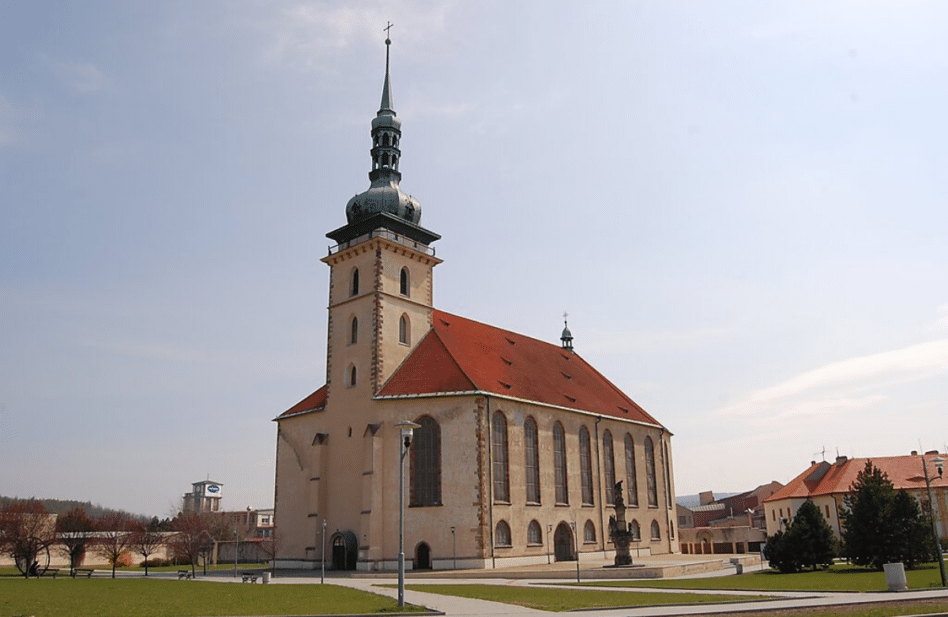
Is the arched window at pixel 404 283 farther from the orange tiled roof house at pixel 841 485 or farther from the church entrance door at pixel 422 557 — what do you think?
the orange tiled roof house at pixel 841 485

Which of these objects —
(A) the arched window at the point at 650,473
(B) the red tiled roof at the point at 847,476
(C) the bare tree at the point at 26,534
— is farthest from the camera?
(B) the red tiled roof at the point at 847,476

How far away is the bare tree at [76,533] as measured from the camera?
58.3m

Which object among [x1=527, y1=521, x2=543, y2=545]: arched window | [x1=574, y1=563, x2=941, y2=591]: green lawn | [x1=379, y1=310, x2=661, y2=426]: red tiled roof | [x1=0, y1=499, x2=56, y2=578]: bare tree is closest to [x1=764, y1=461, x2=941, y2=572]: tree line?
[x1=574, y1=563, x2=941, y2=591]: green lawn

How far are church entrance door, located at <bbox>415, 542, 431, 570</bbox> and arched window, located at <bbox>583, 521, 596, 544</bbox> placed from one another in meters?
12.3

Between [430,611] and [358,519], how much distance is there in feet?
92.2

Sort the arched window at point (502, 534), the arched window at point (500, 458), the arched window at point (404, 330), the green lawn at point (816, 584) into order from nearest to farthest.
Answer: the green lawn at point (816, 584)
the arched window at point (502, 534)
the arched window at point (500, 458)
the arched window at point (404, 330)

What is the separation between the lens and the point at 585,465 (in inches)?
2146

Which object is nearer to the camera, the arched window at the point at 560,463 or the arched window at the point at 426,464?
the arched window at the point at 426,464

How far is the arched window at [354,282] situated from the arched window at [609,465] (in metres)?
21.4

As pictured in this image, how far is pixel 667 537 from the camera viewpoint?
2440 inches

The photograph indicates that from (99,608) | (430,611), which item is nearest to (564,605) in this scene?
(430,611)

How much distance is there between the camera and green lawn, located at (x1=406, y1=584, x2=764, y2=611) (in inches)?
846

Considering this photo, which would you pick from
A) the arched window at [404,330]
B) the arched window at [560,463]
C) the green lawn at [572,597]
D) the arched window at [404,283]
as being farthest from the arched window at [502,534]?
the arched window at [404,283]

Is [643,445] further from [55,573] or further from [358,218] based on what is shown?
[55,573]
